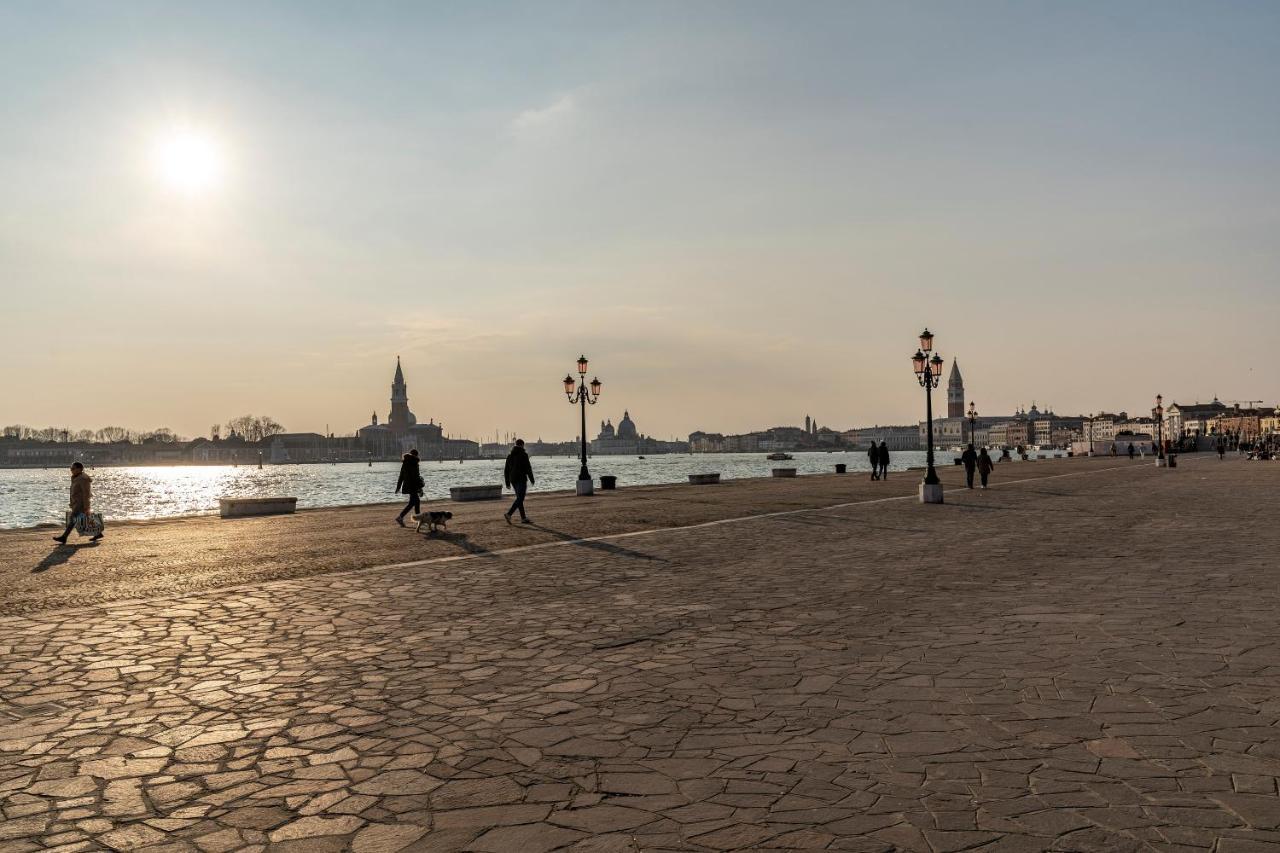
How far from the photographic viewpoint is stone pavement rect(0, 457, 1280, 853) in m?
4.19

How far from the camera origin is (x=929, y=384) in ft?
99.8

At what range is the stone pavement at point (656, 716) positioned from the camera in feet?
13.7

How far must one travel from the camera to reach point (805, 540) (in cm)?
1686

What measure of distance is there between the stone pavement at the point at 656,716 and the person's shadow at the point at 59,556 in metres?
4.97

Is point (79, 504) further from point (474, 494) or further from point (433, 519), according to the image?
point (474, 494)

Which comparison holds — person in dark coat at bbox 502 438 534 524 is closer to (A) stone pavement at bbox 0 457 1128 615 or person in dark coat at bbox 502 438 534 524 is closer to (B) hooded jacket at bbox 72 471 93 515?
(A) stone pavement at bbox 0 457 1128 615

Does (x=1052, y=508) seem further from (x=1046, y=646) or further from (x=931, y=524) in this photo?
(x=1046, y=646)

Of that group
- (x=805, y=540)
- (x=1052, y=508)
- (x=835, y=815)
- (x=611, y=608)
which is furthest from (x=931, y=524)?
(x=835, y=815)

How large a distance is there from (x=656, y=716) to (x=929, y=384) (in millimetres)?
26662

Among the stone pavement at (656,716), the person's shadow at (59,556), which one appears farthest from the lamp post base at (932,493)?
the person's shadow at (59,556)

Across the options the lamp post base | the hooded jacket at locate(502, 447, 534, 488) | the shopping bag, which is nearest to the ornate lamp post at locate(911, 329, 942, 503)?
the lamp post base

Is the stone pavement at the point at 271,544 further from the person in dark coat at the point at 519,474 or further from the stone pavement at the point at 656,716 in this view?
the stone pavement at the point at 656,716

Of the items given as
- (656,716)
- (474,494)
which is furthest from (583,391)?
(656,716)

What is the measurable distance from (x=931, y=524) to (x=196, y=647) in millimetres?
16109
